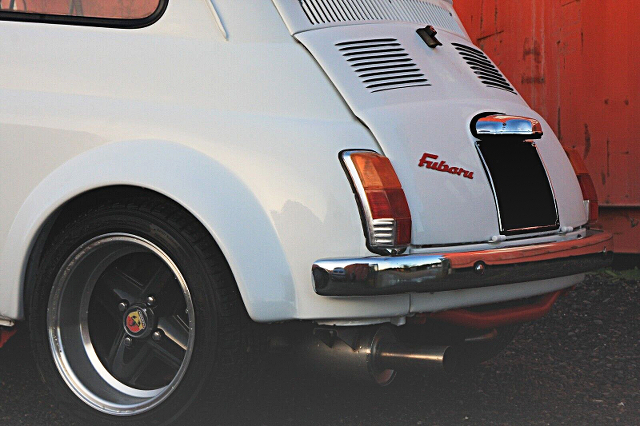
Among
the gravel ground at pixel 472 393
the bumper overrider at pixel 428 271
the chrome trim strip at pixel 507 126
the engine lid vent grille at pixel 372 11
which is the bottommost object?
the gravel ground at pixel 472 393

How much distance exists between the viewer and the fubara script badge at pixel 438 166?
3.21 m

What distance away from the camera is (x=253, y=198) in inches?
121

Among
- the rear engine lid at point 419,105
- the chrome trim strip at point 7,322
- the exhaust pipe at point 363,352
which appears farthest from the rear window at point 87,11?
the exhaust pipe at point 363,352

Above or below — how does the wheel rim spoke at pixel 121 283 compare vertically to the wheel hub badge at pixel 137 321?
above

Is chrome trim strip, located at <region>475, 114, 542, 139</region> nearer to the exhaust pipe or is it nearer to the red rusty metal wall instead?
the exhaust pipe

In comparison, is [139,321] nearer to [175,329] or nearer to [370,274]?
[175,329]

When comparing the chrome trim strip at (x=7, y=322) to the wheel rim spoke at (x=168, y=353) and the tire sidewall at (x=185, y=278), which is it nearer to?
the tire sidewall at (x=185, y=278)

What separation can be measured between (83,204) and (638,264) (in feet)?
15.2

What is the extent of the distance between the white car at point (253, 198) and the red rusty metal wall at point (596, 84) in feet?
10.7

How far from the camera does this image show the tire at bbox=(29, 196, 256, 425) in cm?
316

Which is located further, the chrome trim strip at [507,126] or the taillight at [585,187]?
the taillight at [585,187]

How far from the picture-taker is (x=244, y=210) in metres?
3.08

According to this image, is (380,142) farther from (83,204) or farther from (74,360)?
(74,360)

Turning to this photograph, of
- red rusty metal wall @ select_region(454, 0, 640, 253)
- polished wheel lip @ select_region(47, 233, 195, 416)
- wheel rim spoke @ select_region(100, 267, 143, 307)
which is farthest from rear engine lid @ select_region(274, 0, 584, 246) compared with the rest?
red rusty metal wall @ select_region(454, 0, 640, 253)
